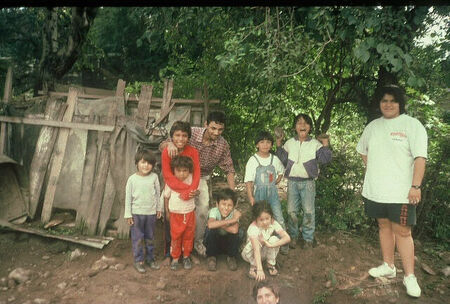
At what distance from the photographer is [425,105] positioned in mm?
4629

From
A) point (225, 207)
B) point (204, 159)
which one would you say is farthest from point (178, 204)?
point (204, 159)

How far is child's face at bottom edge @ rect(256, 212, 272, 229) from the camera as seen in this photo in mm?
3906

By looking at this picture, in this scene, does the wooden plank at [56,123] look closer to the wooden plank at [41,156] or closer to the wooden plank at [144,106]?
the wooden plank at [41,156]

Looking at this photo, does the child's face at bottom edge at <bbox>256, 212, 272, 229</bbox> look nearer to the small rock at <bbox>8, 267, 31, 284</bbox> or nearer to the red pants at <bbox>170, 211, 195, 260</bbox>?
the red pants at <bbox>170, 211, 195, 260</bbox>

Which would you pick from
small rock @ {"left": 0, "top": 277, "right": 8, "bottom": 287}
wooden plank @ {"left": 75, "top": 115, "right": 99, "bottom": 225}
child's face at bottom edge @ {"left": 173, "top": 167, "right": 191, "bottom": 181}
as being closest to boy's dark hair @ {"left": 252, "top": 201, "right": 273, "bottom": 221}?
child's face at bottom edge @ {"left": 173, "top": 167, "right": 191, "bottom": 181}

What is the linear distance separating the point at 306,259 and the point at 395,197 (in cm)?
149

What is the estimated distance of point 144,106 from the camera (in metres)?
5.22

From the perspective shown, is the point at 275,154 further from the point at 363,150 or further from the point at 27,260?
the point at 27,260

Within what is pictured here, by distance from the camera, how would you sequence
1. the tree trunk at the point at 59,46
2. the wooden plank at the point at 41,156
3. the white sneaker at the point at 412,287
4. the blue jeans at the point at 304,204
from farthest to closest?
the tree trunk at the point at 59,46, the wooden plank at the point at 41,156, the blue jeans at the point at 304,204, the white sneaker at the point at 412,287

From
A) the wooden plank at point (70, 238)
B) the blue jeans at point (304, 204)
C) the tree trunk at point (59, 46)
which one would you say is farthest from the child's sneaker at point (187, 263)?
the tree trunk at point (59, 46)

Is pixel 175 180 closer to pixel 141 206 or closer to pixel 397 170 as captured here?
pixel 141 206

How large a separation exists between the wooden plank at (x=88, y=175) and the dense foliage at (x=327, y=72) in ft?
5.26

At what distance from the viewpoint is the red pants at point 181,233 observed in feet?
13.6

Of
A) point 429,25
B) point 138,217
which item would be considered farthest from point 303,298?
point 429,25
